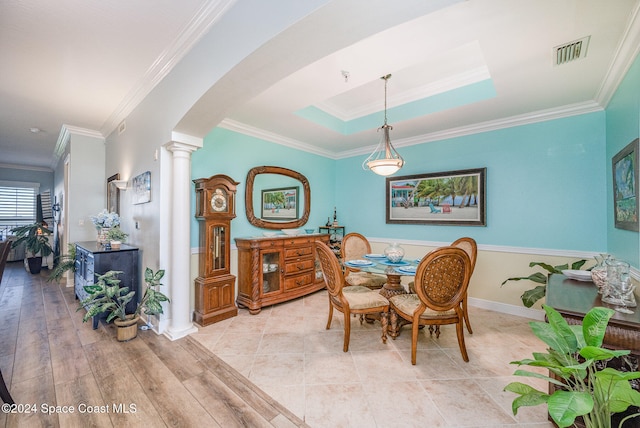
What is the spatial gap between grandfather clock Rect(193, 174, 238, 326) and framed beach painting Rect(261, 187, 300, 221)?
81 centimetres

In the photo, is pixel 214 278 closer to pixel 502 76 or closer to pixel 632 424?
pixel 632 424

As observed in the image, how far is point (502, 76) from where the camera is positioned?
2396mm

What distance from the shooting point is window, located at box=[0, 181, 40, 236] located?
21.7 feet

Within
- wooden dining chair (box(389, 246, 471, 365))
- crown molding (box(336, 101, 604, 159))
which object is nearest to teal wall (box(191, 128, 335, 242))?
crown molding (box(336, 101, 604, 159))

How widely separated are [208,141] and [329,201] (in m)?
2.54

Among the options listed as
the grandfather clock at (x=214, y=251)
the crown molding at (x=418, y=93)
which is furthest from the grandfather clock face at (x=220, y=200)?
the crown molding at (x=418, y=93)

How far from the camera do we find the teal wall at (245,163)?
3.34 meters

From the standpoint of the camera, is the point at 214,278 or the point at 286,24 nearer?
the point at 286,24

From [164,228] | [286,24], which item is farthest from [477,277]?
[164,228]

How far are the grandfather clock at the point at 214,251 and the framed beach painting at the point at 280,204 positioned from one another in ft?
2.67

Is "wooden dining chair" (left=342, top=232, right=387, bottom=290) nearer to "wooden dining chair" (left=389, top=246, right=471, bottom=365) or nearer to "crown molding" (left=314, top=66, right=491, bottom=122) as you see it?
"wooden dining chair" (left=389, top=246, right=471, bottom=365)

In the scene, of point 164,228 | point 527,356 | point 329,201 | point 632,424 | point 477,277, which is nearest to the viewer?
point 632,424

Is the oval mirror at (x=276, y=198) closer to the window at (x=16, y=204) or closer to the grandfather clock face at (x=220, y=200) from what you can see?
the grandfather clock face at (x=220, y=200)

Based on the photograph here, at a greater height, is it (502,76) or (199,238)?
Answer: (502,76)
